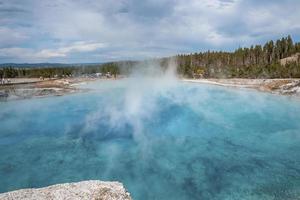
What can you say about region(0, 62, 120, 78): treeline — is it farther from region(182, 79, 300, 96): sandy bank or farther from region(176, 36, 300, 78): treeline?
region(182, 79, 300, 96): sandy bank

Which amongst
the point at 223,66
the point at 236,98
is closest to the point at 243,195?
the point at 236,98

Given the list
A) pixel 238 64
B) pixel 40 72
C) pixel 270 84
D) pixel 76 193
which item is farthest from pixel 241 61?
pixel 76 193

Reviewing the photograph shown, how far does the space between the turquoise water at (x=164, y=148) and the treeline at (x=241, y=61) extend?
49.1 m

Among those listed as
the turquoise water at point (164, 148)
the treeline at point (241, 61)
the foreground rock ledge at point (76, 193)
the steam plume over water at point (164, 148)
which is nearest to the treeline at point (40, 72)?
the treeline at point (241, 61)

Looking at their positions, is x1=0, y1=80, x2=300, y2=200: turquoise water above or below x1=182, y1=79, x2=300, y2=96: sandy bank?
below

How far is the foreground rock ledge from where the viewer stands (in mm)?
19578

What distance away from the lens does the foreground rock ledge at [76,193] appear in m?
19.6

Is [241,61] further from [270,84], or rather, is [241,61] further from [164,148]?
[164,148]

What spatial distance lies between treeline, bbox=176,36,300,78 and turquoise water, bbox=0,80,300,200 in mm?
→ 49122

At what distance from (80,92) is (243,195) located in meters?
76.2

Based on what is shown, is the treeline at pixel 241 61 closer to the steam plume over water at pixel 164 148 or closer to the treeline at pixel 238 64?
the treeline at pixel 238 64

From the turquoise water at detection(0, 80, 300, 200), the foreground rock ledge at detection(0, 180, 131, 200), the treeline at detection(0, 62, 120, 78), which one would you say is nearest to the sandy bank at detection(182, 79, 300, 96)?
the turquoise water at detection(0, 80, 300, 200)

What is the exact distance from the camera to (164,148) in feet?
119

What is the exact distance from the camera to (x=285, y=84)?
77.3m
